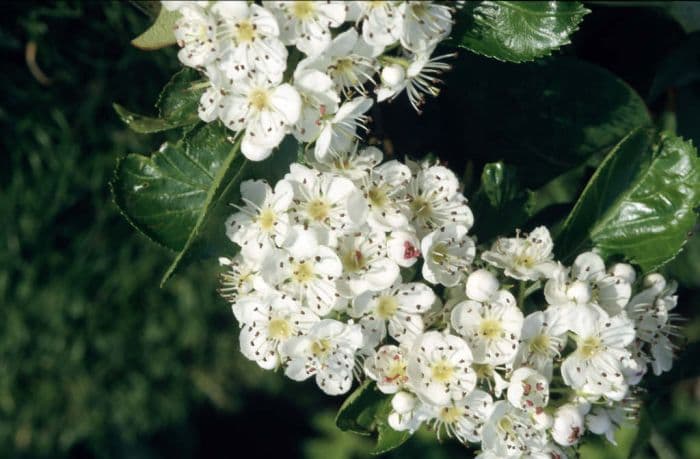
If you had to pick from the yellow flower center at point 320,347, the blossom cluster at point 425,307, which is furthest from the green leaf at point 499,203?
the yellow flower center at point 320,347

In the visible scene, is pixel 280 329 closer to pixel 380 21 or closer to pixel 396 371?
pixel 396 371

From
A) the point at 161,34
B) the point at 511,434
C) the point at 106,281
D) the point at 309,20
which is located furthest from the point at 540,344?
the point at 106,281

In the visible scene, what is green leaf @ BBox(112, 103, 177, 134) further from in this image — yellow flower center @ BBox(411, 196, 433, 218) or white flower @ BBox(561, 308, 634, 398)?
white flower @ BBox(561, 308, 634, 398)

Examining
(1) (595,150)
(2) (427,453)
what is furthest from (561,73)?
(2) (427,453)

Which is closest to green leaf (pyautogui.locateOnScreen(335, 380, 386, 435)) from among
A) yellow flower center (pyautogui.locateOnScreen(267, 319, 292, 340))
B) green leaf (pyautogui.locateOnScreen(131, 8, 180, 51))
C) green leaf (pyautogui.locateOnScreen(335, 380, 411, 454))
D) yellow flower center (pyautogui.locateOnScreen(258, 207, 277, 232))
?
green leaf (pyautogui.locateOnScreen(335, 380, 411, 454))

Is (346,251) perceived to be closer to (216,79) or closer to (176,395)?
(216,79)

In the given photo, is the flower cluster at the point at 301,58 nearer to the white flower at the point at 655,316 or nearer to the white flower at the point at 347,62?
the white flower at the point at 347,62
